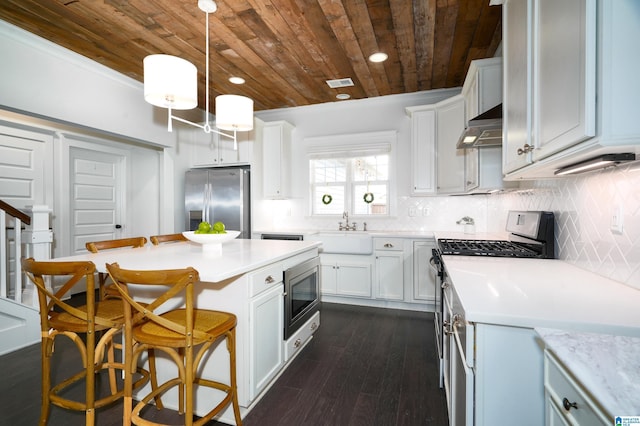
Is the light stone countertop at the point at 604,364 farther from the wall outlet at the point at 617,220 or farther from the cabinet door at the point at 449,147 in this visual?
the cabinet door at the point at 449,147

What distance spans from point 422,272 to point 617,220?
2320 mm

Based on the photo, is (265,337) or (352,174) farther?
(352,174)

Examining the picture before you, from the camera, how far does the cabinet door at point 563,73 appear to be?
881 mm

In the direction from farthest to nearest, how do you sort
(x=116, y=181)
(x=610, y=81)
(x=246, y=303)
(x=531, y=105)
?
(x=116, y=181)
(x=246, y=303)
(x=531, y=105)
(x=610, y=81)

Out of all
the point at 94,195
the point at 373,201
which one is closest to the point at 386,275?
the point at 373,201

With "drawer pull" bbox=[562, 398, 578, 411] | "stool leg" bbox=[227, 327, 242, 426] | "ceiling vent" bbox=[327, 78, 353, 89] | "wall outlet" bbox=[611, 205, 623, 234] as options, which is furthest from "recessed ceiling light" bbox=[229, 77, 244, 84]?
"drawer pull" bbox=[562, 398, 578, 411]

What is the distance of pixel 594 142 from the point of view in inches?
34.6

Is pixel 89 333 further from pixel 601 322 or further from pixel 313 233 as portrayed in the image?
pixel 313 233

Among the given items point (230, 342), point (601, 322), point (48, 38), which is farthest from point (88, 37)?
point (601, 322)

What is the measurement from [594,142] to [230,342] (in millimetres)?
1707

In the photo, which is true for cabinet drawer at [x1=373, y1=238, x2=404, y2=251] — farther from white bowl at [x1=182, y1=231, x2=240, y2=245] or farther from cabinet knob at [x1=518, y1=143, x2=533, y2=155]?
cabinet knob at [x1=518, y1=143, x2=533, y2=155]

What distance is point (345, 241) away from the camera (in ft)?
12.4

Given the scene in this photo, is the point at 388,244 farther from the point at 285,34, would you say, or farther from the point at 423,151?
the point at 285,34

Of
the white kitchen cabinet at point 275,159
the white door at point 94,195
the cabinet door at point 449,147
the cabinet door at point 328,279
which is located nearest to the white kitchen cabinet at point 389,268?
the cabinet door at point 328,279
